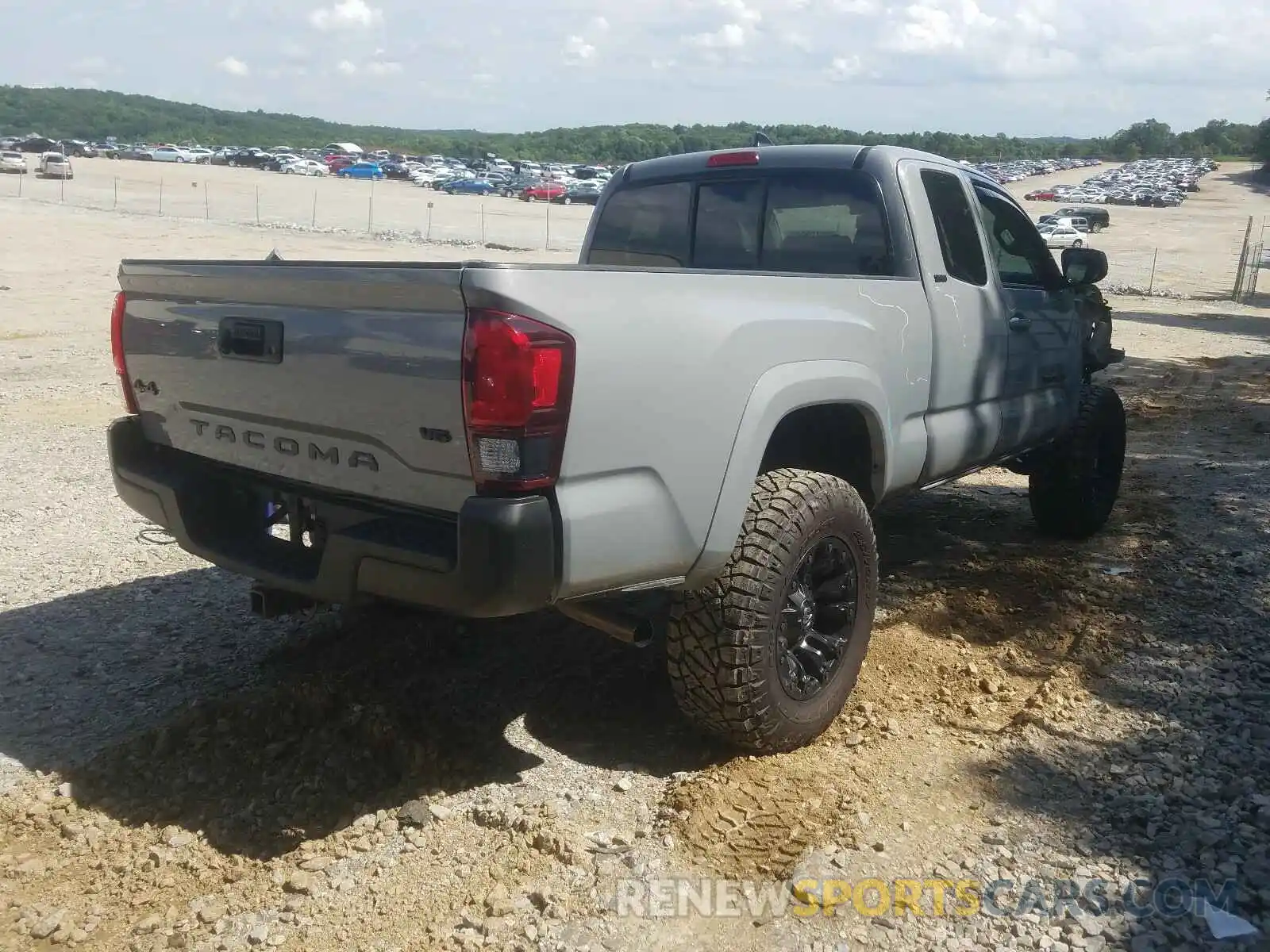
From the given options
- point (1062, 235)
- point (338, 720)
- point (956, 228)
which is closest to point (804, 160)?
point (956, 228)

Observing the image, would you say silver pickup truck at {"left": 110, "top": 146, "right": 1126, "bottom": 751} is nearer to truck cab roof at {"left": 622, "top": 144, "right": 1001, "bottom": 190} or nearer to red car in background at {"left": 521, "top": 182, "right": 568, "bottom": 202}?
truck cab roof at {"left": 622, "top": 144, "right": 1001, "bottom": 190}

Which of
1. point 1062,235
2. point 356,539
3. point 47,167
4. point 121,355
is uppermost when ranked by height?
point 1062,235

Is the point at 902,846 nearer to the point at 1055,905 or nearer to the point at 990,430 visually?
the point at 1055,905

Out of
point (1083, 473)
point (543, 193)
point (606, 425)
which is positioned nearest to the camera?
point (606, 425)

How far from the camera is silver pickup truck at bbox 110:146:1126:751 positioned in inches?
102

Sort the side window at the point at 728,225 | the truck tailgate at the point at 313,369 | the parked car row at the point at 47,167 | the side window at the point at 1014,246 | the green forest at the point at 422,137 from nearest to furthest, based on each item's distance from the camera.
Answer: the truck tailgate at the point at 313,369, the side window at the point at 728,225, the side window at the point at 1014,246, the parked car row at the point at 47,167, the green forest at the point at 422,137

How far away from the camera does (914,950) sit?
8.42 ft

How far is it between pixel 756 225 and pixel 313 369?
2.23 metres

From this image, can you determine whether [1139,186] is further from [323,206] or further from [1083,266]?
[1083,266]

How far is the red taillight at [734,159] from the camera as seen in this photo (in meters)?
4.52

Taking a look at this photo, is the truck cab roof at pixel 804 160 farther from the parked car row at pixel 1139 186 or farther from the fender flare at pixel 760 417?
the parked car row at pixel 1139 186

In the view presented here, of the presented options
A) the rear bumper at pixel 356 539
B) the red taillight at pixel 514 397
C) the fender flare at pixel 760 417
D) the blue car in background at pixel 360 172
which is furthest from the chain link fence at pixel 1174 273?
the blue car in background at pixel 360 172

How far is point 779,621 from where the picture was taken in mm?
3227

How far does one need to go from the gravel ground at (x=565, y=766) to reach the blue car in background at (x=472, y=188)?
65108 mm
